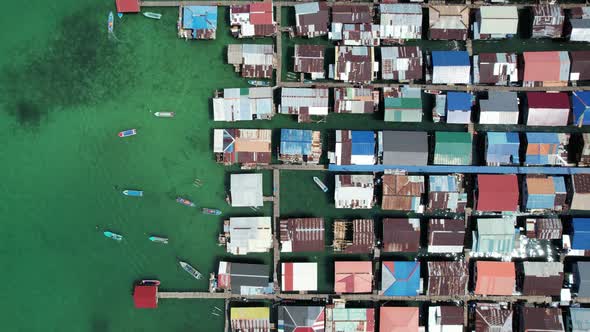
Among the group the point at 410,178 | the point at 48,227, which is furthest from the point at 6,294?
the point at 410,178

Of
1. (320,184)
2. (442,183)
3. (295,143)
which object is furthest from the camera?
(320,184)

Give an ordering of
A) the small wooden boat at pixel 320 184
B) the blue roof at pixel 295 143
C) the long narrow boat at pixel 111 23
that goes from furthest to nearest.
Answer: the long narrow boat at pixel 111 23 < the small wooden boat at pixel 320 184 < the blue roof at pixel 295 143

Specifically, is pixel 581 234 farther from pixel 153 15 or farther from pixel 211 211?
pixel 153 15

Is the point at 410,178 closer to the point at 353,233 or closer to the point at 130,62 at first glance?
the point at 353,233

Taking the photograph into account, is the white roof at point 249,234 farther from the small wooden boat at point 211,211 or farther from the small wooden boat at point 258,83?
the small wooden boat at point 258,83

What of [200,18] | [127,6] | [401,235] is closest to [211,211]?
[401,235]

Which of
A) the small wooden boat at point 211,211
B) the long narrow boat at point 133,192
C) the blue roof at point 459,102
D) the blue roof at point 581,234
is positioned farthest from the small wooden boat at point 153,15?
the blue roof at point 581,234

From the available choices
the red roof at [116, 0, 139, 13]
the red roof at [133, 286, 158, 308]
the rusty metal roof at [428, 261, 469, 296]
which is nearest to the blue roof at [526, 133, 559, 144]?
the rusty metal roof at [428, 261, 469, 296]
